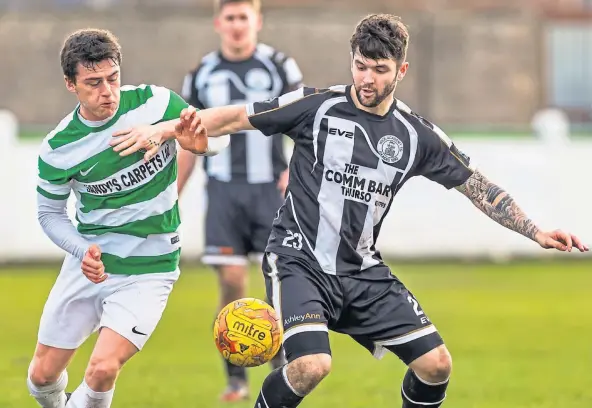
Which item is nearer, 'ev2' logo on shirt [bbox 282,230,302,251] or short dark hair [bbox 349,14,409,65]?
short dark hair [bbox 349,14,409,65]

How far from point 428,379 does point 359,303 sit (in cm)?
50

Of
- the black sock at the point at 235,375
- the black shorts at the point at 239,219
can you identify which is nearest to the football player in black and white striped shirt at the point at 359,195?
the black sock at the point at 235,375

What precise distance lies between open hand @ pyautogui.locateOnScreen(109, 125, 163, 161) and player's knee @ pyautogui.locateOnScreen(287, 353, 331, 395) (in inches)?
49.6

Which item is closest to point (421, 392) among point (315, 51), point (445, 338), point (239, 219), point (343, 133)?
point (343, 133)

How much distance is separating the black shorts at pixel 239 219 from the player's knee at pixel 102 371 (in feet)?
8.93

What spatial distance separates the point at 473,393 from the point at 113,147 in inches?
129

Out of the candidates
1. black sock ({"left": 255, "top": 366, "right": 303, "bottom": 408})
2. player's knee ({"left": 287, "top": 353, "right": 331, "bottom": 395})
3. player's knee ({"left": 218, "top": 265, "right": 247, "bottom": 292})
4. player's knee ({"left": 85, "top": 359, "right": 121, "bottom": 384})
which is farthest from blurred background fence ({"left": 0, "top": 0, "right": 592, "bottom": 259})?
player's knee ({"left": 287, "top": 353, "right": 331, "bottom": 395})

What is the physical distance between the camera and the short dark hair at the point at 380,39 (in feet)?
20.1

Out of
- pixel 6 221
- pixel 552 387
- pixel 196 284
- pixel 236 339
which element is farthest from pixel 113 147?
pixel 6 221

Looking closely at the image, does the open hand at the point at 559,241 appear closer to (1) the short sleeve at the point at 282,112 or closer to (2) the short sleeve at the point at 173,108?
(1) the short sleeve at the point at 282,112

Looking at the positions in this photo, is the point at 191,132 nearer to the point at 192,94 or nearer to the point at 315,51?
the point at 192,94

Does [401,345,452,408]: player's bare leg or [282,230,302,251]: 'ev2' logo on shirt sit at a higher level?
[282,230,302,251]: 'ev2' logo on shirt

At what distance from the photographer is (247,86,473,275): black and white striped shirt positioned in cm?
629

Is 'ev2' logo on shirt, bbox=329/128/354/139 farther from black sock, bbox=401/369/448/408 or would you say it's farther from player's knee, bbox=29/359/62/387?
player's knee, bbox=29/359/62/387
